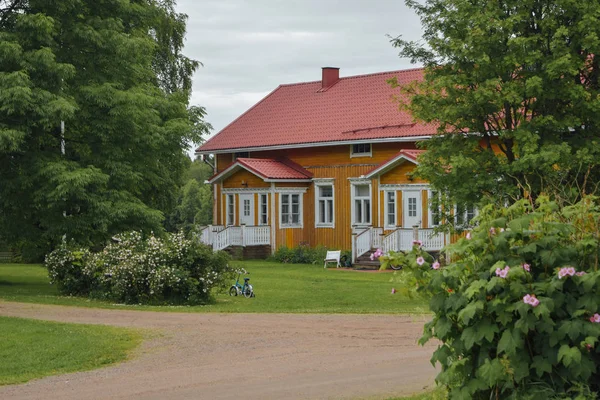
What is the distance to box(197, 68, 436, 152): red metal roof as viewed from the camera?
3844 cm

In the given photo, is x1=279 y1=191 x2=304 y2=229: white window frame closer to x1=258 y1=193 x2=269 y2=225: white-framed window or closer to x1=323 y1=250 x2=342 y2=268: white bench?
x1=258 y1=193 x2=269 y2=225: white-framed window

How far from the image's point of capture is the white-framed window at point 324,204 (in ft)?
132

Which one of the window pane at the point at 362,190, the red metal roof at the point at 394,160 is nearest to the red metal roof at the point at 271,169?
the window pane at the point at 362,190

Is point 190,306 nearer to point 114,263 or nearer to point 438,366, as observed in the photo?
point 114,263

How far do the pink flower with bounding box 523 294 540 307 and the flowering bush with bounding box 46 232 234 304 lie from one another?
14341 millimetres

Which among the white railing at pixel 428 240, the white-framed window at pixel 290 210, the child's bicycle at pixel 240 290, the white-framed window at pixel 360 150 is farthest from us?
the white-framed window at pixel 290 210

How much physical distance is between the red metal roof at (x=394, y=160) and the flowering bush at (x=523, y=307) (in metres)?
26.2

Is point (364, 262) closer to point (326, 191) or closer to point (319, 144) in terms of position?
point (326, 191)

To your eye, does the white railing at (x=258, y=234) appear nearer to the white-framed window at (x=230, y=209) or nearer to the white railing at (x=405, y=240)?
the white-framed window at (x=230, y=209)

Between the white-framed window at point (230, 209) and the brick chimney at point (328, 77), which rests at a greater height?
the brick chimney at point (328, 77)

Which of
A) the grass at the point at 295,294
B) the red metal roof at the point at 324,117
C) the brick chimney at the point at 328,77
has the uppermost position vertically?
the brick chimney at the point at 328,77

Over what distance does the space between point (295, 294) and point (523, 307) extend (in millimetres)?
17162

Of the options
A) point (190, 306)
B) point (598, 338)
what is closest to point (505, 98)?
point (190, 306)

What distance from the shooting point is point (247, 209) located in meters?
41.9
